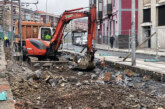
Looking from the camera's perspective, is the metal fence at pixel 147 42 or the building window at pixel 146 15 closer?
the metal fence at pixel 147 42

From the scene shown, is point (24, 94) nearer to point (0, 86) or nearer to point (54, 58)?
point (0, 86)

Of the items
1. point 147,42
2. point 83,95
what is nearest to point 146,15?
point 147,42

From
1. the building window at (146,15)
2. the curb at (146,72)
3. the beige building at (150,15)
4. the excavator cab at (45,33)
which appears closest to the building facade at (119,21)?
the beige building at (150,15)

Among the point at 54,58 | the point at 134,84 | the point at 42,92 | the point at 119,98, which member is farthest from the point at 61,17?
the point at 119,98

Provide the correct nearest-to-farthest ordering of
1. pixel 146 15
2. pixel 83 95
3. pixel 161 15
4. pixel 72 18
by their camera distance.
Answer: pixel 83 95 < pixel 72 18 < pixel 161 15 < pixel 146 15

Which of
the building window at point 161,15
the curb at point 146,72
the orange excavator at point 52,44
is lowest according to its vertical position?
the curb at point 146,72

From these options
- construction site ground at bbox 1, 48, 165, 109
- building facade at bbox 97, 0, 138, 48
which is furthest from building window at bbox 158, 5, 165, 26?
construction site ground at bbox 1, 48, 165, 109

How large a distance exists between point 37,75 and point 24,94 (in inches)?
97.8

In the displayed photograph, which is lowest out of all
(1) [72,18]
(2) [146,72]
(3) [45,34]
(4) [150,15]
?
(2) [146,72]

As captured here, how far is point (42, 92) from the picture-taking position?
754 cm

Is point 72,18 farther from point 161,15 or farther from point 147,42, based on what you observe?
point 161,15

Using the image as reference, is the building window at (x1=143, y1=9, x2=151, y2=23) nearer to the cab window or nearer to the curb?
the cab window

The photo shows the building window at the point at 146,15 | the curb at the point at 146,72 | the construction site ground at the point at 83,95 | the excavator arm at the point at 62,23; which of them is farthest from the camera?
the building window at the point at 146,15

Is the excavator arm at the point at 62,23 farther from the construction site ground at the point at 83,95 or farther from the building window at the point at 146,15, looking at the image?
the building window at the point at 146,15
